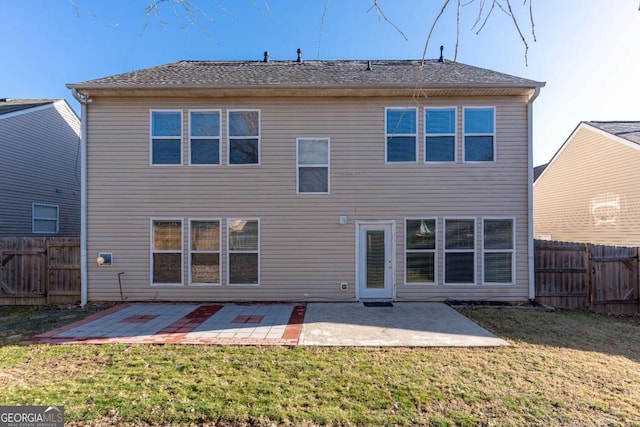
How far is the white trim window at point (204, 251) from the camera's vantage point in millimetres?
7129

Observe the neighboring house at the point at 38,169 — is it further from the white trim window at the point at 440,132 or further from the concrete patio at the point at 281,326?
the white trim window at the point at 440,132

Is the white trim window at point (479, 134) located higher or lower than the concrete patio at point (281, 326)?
higher

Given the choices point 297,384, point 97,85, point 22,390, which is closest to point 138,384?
point 22,390

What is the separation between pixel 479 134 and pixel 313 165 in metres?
4.27

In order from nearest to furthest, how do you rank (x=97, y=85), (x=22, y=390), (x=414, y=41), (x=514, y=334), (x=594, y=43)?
(x=594, y=43) → (x=414, y=41) → (x=22, y=390) → (x=514, y=334) → (x=97, y=85)

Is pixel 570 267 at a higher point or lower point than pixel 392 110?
lower

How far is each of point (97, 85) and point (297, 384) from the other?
312 inches

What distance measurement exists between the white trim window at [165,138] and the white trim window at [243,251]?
217 cm

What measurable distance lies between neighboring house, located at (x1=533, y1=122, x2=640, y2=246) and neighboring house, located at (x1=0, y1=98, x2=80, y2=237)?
21.2 metres

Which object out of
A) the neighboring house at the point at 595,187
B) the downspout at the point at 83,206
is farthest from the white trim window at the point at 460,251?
the downspout at the point at 83,206

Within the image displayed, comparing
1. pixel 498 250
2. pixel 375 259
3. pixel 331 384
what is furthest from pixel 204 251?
pixel 498 250

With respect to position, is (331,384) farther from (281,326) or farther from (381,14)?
(381,14)

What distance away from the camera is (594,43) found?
245 centimetres

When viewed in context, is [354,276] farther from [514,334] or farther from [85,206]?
[85,206]
